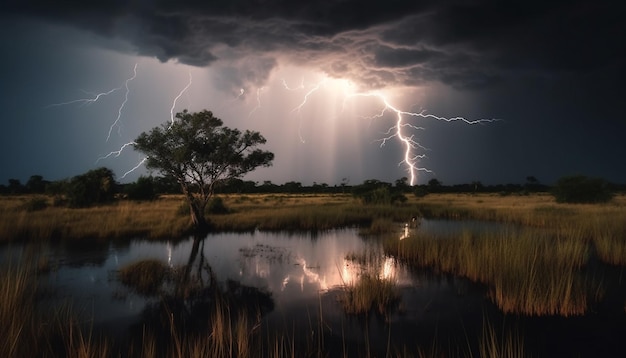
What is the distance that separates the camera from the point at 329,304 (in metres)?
9.73

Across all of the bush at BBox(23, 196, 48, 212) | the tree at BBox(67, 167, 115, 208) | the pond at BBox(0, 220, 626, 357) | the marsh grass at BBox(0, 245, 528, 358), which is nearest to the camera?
the marsh grass at BBox(0, 245, 528, 358)

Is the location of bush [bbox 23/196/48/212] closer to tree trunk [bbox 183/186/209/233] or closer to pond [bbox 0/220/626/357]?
tree trunk [bbox 183/186/209/233]

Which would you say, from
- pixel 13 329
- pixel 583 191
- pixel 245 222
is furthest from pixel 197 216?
pixel 583 191

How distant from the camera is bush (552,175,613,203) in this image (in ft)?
142

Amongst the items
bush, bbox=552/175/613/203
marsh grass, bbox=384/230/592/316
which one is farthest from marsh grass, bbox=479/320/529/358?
bush, bbox=552/175/613/203

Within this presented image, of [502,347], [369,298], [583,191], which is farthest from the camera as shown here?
[583,191]

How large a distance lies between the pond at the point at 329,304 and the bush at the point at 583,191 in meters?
38.1

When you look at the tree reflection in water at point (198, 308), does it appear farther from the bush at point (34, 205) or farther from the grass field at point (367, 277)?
the bush at point (34, 205)

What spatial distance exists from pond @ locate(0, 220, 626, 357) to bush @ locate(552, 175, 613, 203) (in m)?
38.1

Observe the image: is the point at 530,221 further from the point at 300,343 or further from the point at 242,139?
the point at 300,343

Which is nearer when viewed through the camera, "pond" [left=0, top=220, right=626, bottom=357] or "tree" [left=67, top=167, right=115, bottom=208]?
"pond" [left=0, top=220, right=626, bottom=357]

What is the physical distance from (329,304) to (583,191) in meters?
47.1

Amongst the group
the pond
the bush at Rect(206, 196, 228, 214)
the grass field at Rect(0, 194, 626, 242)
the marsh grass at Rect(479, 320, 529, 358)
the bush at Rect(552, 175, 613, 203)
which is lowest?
the pond

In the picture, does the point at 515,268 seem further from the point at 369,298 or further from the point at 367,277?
the point at 369,298
